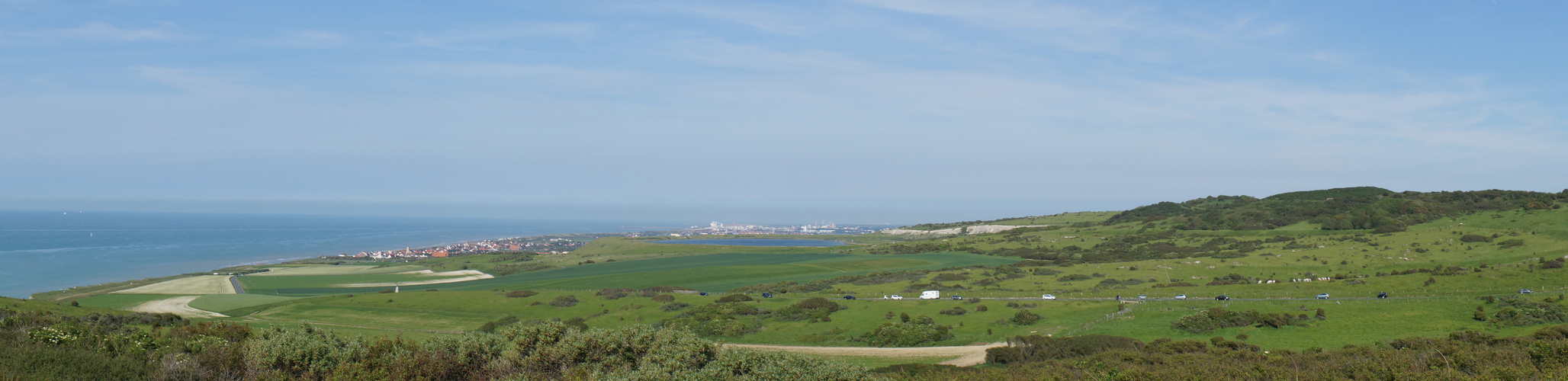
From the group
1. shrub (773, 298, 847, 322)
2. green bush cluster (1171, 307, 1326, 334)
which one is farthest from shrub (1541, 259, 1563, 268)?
shrub (773, 298, 847, 322)

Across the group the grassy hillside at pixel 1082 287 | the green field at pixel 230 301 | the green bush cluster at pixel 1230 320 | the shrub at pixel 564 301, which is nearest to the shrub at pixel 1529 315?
the grassy hillside at pixel 1082 287

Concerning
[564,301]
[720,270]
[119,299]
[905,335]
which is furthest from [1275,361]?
[119,299]

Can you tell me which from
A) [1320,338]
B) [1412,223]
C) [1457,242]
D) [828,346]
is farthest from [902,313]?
[1412,223]

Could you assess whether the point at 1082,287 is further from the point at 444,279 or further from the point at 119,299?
the point at 119,299

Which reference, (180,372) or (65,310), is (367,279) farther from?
(180,372)

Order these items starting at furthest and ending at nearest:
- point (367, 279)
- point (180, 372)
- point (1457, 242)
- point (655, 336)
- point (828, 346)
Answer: point (367, 279), point (1457, 242), point (828, 346), point (655, 336), point (180, 372)

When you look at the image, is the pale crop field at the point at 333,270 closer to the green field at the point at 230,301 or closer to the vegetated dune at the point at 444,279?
the vegetated dune at the point at 444,279

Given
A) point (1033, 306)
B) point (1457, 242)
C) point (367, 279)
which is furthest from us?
point (367, 279)
